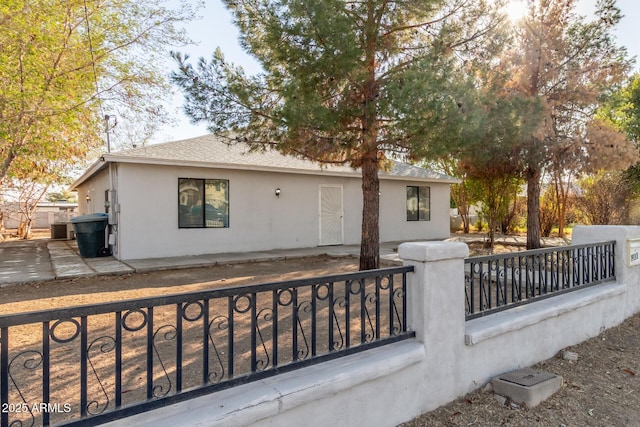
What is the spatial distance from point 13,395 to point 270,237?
28.5ft

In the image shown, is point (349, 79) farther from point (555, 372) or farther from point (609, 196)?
point (609, 196)

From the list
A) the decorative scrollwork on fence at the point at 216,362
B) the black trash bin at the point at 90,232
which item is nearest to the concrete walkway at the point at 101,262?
the black trash bin at the point at 90,232

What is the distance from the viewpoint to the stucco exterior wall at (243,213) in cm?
937

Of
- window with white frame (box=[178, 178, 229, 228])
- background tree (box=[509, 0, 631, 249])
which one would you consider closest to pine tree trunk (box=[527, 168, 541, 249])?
background tree (box=[509, 0, 631, 249])

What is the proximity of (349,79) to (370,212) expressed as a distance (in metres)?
2.52

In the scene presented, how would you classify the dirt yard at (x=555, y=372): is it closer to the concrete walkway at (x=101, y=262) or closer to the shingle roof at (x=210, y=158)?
the concrete walkway at (x=101, y=262)

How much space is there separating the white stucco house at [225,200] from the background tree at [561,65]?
12.9ft

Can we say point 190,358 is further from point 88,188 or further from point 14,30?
point 88,188

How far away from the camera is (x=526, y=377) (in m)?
3.23

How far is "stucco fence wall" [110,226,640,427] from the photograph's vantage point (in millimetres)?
2004

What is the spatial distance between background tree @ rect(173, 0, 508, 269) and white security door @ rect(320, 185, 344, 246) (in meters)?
5.27

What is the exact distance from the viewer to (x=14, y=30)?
7.73m

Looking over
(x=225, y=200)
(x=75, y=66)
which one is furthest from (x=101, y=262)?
(x=75, y=66)

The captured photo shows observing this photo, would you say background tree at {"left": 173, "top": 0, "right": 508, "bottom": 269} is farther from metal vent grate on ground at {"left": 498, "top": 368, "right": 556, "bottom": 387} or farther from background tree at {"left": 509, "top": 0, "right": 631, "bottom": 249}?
background tree at {"left": 509, "top": 0, "right": 631, "bottom": 249}
